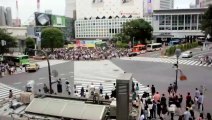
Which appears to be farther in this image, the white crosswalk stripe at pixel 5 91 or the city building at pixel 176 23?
the city building at pixel 176 23

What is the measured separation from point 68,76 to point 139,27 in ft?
156

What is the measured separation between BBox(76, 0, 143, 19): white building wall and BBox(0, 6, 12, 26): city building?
128 ft

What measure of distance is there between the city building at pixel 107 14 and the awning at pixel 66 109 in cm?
9895

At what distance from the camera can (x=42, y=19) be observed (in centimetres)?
8556

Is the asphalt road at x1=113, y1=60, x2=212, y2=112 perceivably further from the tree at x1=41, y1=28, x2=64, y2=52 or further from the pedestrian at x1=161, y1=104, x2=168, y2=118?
the tree at x1=41, y1=28, x2=64, y2=52

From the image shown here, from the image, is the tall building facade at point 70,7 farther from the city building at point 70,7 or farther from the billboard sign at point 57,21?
the billboard sign at point 57,21

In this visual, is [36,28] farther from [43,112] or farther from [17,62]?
[43,112]

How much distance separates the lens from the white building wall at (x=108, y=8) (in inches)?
5138

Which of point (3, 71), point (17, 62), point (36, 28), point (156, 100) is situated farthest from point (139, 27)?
point (156, 100)

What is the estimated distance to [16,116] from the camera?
28.6 feet

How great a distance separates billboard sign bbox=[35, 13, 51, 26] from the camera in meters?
83.6

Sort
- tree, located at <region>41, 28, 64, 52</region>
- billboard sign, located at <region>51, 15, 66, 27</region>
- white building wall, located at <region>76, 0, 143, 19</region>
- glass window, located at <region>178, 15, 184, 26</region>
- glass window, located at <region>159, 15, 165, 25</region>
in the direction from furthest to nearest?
white building wall, located at <region>76, 0, 143, 19</region> < billboard sign, located at <region>51, 15, 66, 27</region> < glass window, located at <region>159, 15, 165, 25</region> < glass window, located at <region>178, 15, 184, 26</region> < tree, located at <region>41, 28, 64, 52</region>

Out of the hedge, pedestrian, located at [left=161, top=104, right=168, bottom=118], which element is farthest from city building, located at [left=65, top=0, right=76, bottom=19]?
pedestrian, located at [left=161, top=104, right=168, bottom=118]

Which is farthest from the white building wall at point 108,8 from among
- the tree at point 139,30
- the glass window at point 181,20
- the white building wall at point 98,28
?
the tree at point 139,30
